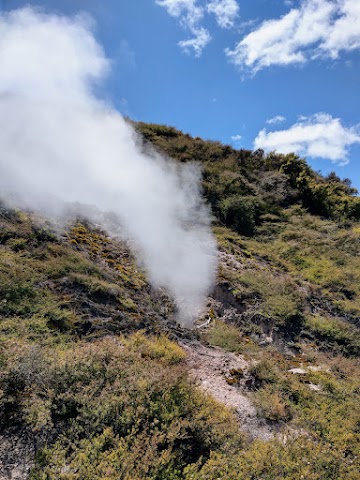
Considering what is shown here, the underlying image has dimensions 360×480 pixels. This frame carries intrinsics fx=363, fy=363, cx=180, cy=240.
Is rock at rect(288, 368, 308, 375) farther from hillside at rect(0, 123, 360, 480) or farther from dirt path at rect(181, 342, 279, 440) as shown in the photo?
dirt path at rect(181, 342, 279, 440)

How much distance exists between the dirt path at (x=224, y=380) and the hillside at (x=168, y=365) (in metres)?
0.03

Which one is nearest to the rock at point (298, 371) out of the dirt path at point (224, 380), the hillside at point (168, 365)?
the hillside at point (168, 365)

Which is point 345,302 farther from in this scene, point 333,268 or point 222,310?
point 222,310

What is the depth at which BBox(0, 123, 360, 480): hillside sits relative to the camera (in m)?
3.92

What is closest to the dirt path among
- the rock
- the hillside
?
the hillside

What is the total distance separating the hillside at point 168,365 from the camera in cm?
392

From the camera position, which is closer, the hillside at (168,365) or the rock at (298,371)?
the hillside at (168,365)

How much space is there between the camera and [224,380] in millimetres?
6477

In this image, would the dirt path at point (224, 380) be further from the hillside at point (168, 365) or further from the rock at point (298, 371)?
the rock at point (298, 371)

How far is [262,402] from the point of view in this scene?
589 cm

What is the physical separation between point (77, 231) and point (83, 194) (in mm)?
2673

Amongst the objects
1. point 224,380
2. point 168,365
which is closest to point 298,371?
point 224,380

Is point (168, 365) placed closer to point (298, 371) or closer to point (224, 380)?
point (224, 380)

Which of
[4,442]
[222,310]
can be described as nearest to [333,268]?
[222,310]
